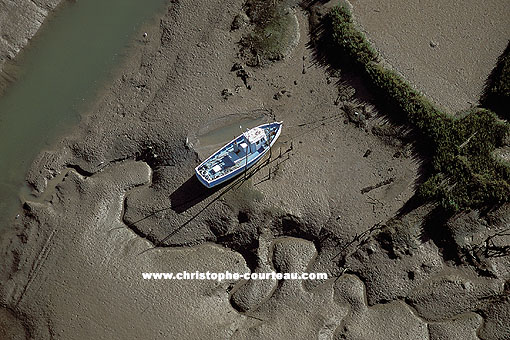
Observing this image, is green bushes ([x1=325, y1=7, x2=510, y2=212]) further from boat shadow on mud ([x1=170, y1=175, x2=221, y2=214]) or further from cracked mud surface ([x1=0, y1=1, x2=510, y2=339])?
boat shadow on mud ([x1=170, y1=175, x2=221, y2=214])

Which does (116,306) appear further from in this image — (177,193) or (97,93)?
(97,93)

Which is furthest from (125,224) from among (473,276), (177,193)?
(473,276)

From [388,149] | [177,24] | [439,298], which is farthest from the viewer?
[177,24]

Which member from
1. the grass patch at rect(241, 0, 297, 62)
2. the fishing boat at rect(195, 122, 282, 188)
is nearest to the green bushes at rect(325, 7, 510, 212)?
the grass patch at rect(241, 0, 297, 62)

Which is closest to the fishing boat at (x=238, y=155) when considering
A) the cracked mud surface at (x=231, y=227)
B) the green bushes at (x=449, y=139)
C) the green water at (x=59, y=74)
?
the cracked mud surface at (x=231, y=227)

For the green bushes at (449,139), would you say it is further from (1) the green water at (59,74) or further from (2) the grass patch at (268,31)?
(1) the green water at (59,74)
